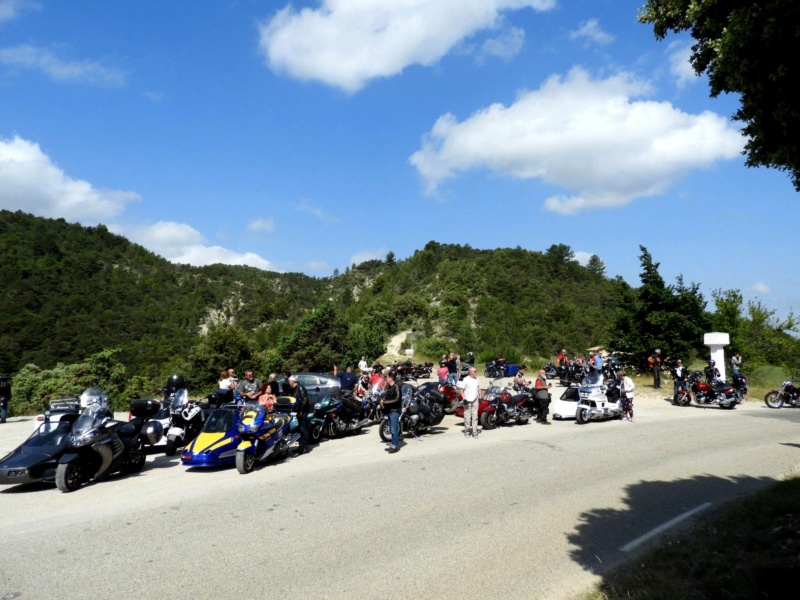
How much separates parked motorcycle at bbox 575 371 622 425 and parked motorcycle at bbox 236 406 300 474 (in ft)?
30.7

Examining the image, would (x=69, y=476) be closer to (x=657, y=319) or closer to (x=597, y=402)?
(x=597, y=402)

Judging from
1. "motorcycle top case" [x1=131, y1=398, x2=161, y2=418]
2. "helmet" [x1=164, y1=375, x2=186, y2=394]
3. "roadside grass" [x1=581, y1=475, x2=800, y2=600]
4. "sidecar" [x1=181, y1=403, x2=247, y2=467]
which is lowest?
"roadside grass" [x1=581, y1=475, x2=800, y2=600]

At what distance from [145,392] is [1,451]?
16.1 meters

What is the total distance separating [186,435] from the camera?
12742 mm

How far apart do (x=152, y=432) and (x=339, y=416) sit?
464 centimetres

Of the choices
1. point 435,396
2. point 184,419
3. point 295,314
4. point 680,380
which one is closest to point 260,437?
point 184,419

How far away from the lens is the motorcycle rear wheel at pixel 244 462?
9930mm

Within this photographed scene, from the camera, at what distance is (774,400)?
2017 cm

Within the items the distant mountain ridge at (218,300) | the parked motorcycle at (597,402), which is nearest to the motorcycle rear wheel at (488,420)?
the parked motorcycle at (597,402)

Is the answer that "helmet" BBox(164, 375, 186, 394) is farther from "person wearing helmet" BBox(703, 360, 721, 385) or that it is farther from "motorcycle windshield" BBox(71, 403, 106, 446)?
"person wearing helmet" BBox(703, 360, 721, 385)

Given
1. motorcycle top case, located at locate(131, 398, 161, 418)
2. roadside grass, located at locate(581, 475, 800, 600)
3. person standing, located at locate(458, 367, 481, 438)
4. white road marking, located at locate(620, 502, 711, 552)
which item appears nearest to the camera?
roadside grass, located at locate(581, 475, 800, 600)

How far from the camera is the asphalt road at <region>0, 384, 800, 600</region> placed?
17.3 ft

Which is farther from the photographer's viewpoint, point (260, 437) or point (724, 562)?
point (260, 437)

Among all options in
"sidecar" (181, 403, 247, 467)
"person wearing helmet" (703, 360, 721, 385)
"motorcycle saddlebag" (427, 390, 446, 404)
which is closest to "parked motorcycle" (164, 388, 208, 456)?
"sidecar" (181, 403, 247, 467)
